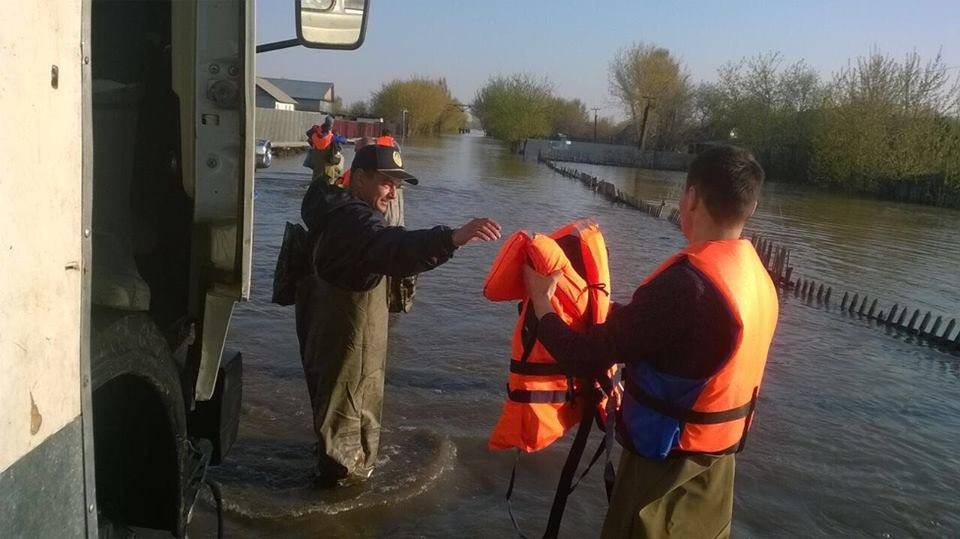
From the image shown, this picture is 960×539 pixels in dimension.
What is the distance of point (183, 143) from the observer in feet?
8.13

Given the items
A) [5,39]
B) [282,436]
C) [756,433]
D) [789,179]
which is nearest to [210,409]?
[5,39]

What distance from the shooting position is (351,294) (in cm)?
433

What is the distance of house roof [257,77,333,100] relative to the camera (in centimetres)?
8319

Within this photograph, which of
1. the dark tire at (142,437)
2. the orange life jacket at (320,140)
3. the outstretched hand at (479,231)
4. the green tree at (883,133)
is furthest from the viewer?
the green tree at (883,133)

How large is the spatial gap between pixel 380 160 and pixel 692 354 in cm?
230

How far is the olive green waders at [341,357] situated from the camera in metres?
4.36

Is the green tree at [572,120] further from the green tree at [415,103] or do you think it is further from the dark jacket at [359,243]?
the dark jacket at [359,243]

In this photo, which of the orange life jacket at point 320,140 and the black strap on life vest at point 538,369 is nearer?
the black strap on life vest at point 538,369

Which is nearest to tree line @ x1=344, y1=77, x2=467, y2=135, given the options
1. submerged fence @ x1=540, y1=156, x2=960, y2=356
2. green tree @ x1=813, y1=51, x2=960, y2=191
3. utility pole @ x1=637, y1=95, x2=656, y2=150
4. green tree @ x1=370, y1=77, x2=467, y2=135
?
green tree @ x1=370, y1=77, x2=467, y2=135

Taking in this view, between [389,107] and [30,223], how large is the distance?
351 ft

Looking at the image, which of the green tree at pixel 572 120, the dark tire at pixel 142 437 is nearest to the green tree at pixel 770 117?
the green tree at pixel 572 120

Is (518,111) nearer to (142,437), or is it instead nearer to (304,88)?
(304,88)

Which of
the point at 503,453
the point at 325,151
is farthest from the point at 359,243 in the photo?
the point at 325,151

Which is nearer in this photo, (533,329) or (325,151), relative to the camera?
(533,329)
